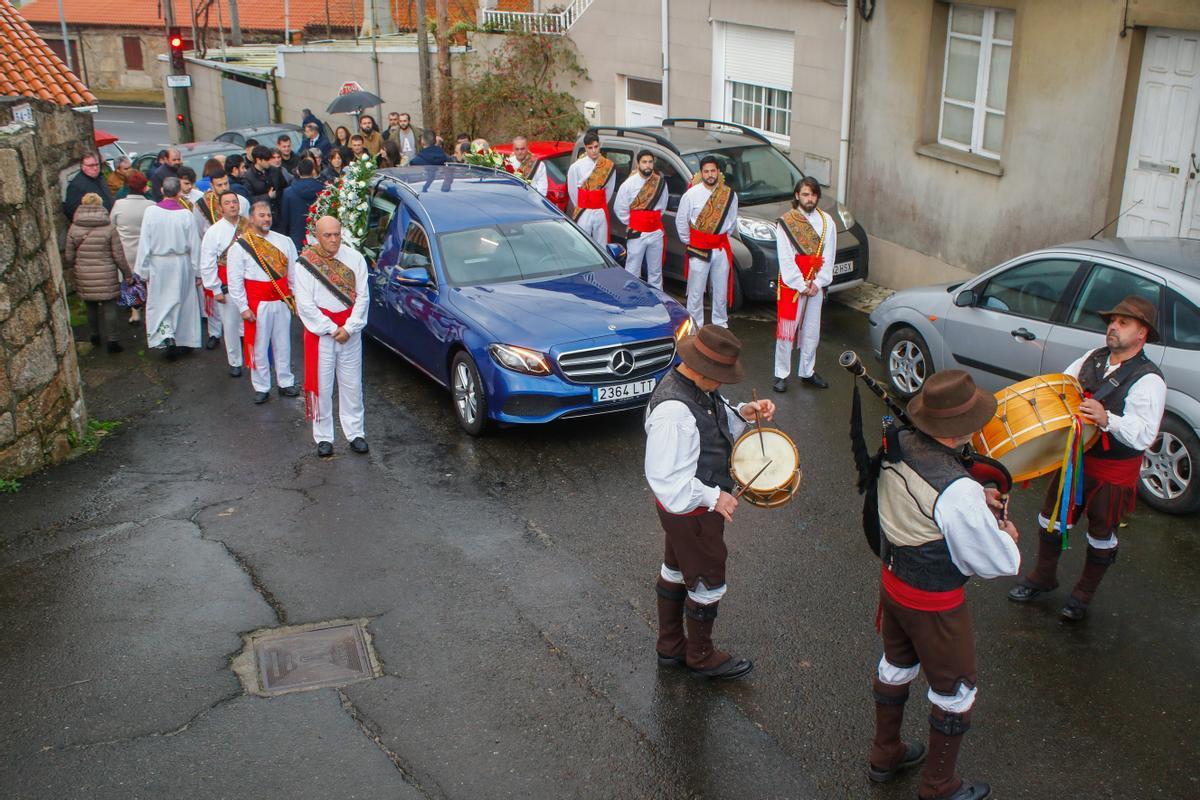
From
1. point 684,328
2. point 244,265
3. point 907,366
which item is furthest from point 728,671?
point 244,265

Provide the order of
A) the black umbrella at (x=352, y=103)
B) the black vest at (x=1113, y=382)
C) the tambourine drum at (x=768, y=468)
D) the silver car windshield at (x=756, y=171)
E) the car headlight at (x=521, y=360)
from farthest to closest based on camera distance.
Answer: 1. the black umbrella at (x=352, y=103)
2. the silver car windshield at (x=756, y=171)
3. the car headlight at (x=521, y=360)
4. the black vest at (x=1113, y=382)
5. the tambourine drum at (x=768, y=468)

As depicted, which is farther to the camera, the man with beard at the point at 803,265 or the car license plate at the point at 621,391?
the man with beard at the point at 803,265

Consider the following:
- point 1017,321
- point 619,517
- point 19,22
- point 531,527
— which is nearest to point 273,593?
point 531,527

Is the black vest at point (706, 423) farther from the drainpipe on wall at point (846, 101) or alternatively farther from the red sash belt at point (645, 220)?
the drainpipe on wall at point (846, 101)

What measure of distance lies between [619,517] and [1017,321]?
3.40 m

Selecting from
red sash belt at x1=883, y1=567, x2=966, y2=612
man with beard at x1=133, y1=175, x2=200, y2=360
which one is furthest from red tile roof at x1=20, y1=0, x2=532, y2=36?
red sash belt at x1=883, y1=567, x2=966, y2=612

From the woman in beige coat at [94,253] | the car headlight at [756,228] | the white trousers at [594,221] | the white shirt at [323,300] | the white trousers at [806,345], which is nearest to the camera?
the white shirt at [323,300]

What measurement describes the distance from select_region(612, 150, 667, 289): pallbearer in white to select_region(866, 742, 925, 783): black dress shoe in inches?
308

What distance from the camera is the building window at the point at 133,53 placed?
4847 cm

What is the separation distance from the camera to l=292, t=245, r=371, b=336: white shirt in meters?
8.79

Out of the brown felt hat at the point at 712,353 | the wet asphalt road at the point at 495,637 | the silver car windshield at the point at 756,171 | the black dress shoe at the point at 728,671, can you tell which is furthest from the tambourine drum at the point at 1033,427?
the silver car windshield at the point at 756,171

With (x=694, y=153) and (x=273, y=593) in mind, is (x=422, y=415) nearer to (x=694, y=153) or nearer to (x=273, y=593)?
(x=273, y=593)

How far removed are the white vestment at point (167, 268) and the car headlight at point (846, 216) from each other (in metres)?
7.00

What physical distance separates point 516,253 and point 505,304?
926mm
